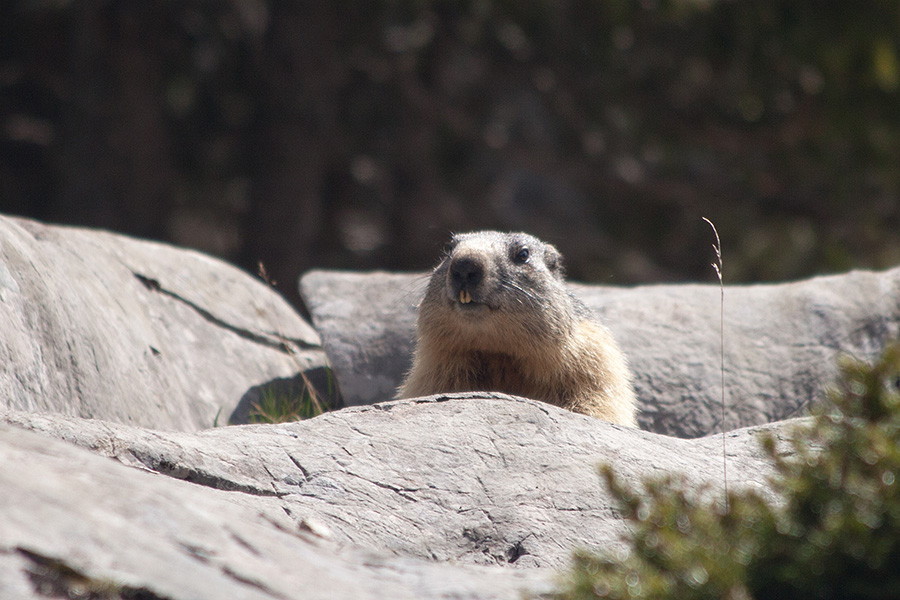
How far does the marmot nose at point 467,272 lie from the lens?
19.2 ft

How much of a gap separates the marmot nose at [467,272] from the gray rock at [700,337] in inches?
71.5

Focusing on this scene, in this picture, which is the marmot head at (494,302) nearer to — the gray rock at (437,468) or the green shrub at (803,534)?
the gray rock at (437,468)

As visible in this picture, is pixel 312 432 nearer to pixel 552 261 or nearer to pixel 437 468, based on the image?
pixel 437 468

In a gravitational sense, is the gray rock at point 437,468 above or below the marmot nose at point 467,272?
below

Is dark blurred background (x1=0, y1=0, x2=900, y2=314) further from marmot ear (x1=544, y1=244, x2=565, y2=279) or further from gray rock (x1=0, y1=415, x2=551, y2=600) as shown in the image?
gray rock (x1=0, y1=415, x2=551, y2=600)

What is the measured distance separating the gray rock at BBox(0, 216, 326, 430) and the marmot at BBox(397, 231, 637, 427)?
1.64 metres

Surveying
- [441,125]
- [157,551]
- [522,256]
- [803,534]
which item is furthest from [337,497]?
[441,125]

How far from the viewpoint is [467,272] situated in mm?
5859

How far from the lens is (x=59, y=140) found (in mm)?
12188

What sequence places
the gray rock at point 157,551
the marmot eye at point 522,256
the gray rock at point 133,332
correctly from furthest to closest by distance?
the marmot eye at point 522,256, the gray rock at point 133,332, the gray rock at point 157,551

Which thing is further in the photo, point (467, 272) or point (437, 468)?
point (467, 272)

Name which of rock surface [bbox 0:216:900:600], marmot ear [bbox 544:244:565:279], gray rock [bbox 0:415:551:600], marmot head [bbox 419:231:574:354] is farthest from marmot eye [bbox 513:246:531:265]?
gray rock [bbox 0:415:551:600]

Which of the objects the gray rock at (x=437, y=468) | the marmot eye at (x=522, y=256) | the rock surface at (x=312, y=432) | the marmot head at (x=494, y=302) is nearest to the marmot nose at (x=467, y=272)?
the marmot head at (x=494, y=302)

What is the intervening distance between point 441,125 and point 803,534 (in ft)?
38.1
